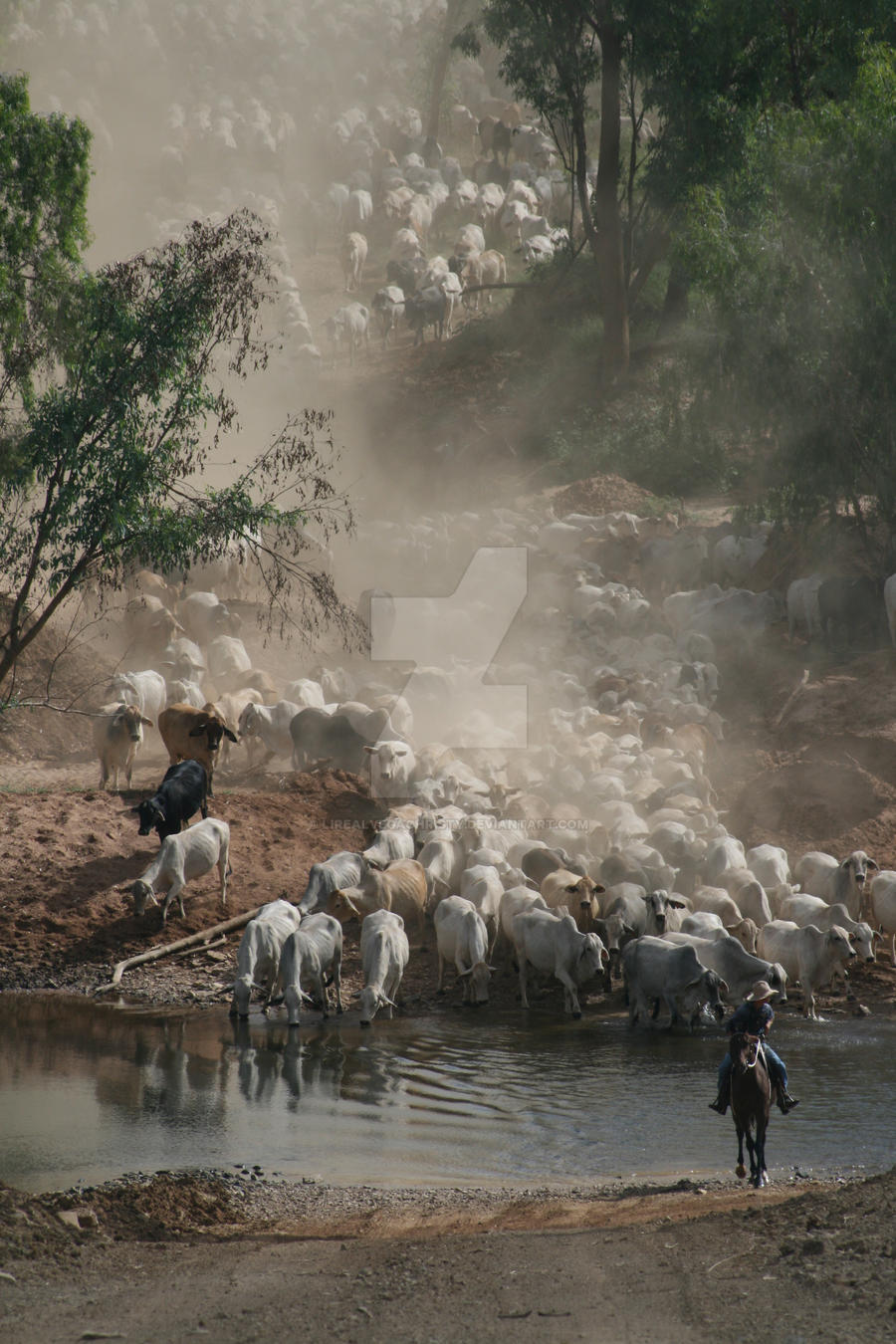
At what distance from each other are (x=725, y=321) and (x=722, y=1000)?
16.2 metres

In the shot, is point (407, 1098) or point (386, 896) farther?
point (386, 896)

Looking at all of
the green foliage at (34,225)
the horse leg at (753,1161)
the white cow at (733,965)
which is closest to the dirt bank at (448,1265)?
the horse leg at (753,1161)

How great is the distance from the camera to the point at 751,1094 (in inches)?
316

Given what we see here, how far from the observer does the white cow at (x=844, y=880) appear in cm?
1459

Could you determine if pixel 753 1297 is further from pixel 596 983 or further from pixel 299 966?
pixel 596 983

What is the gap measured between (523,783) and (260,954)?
7.24 m

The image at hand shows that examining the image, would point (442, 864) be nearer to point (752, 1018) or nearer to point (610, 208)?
point (752, 1018)

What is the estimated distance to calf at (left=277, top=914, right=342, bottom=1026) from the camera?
1191cm

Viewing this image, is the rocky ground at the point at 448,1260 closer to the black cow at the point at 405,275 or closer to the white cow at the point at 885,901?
the white cow at the point at 885,901

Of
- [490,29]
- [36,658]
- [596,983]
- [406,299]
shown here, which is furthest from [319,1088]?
[406,299]

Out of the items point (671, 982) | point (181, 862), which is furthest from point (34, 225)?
point (671, 982)

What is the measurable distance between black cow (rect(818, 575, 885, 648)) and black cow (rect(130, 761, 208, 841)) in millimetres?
13243

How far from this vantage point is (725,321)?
25.0 meters

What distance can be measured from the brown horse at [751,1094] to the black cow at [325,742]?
12.0 m
